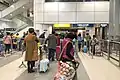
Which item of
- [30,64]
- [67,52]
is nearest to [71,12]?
[30,64]

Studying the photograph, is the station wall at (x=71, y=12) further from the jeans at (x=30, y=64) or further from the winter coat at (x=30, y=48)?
the winter coat at (x=30, y=48)

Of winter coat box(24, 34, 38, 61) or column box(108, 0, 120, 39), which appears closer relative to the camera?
winter coat box(24, 34, 38, 61)

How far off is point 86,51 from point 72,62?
40.9 feet

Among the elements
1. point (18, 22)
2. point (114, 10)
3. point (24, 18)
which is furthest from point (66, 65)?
point (18, 22)

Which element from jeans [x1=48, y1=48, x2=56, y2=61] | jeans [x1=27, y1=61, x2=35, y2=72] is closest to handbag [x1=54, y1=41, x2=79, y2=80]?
jeans [x1=27, y1=61, x2=35, y2=72]

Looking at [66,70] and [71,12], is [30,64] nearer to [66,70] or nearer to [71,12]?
[66,70]

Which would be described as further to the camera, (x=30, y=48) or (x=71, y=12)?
(x=71, y=12)

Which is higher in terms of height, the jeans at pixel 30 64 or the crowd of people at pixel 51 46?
the crowd of people at pixel 51 46

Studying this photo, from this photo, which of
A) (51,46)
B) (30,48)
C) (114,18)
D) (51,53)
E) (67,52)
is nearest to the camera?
(67,52)

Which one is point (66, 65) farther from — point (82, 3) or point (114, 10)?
point (82, 3)

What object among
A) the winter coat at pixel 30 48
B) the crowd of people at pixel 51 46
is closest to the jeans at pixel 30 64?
the crowd of people at pixel 51 46

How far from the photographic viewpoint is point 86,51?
1819 cm

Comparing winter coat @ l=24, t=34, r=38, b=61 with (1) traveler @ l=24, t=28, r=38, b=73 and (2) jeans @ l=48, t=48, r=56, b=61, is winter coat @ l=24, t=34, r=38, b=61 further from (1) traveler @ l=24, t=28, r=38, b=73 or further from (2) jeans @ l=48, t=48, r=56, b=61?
(2) jeans @ l=48, t=48, r=56, b=61

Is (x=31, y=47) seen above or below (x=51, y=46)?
above
